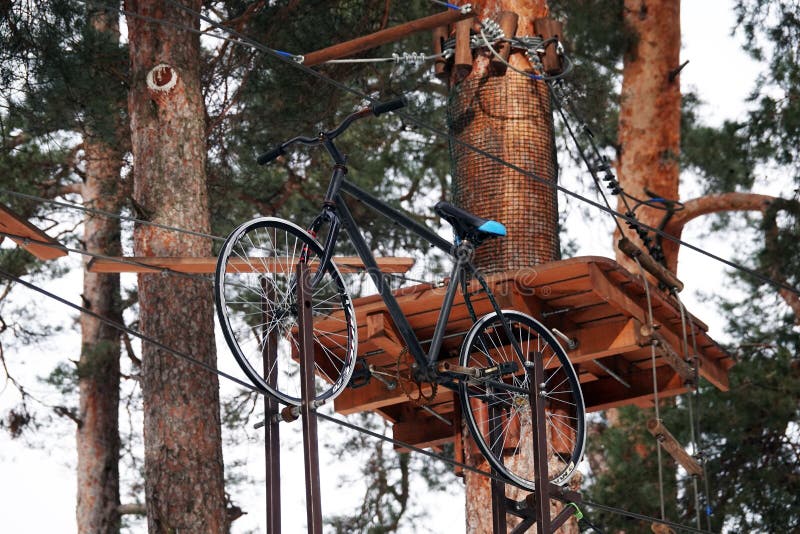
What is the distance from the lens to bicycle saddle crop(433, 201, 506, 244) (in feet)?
17.9

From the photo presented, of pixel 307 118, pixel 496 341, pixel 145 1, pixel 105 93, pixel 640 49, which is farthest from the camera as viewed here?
pixel 640 49

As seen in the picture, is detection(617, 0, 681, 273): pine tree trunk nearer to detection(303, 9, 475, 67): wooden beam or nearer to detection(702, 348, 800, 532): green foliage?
detection(702, 348, 800, 532): green foliage

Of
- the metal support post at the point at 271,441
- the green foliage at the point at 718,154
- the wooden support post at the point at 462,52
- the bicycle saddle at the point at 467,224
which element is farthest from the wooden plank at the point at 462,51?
the green foliage at the point at 718,154

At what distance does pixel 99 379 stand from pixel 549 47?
6.86 metres

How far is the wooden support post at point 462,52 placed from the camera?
729 centimetres

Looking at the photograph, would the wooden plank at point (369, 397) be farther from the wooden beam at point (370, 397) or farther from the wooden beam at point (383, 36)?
the wooden beam at point (383, 36)

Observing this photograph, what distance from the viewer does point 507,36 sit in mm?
7320

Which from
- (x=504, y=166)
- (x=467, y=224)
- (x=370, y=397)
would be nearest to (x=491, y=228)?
(x=467, y=224)

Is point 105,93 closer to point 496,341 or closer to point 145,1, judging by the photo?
point 145,1

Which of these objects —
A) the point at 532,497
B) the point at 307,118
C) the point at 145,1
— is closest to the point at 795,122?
the point at 307,118

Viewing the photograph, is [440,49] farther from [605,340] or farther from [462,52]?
[605,340]

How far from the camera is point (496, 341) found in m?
6.11

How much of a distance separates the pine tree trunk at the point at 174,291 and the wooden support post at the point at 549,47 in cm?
215

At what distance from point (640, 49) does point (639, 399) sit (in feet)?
16.5
